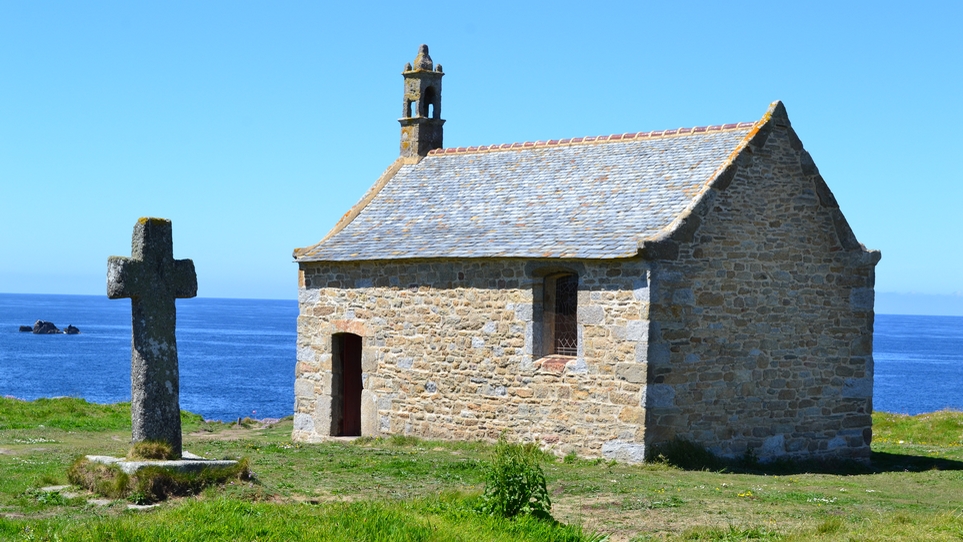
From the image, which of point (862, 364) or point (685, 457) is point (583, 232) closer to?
point (685, 457)

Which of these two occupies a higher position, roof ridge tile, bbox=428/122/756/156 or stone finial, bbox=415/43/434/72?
stone finial, bbox=415/43/434/72

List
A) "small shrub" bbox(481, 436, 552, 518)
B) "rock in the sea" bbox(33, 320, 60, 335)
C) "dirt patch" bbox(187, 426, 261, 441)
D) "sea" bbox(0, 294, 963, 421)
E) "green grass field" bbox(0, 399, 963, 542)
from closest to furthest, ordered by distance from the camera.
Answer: "green grass field" bbox(0, 399, 963, 542)
"small shrub" bbox(481, 436, 552, 518)
"dirt patch" bbox(187, 426, 261, 441)
"sea" bbox(0, 294, 963, 421)
"rock in the sea" bbox(33, 320, 60, 335)

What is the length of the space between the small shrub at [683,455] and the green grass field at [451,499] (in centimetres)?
31

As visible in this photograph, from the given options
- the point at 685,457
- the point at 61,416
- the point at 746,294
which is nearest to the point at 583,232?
the point at 746,294

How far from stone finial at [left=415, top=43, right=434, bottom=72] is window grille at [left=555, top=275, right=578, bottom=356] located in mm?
7751

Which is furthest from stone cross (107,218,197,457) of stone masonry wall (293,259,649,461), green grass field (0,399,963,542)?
stone masonry wall (293,259,649,461)

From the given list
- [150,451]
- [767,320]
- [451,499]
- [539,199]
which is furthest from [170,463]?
[767,320]

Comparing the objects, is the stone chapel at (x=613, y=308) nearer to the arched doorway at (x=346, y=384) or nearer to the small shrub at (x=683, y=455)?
the arched doorway at (x=346, y=384)

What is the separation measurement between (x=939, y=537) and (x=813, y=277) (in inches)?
355

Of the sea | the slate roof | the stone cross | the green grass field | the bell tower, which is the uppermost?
the bell tower

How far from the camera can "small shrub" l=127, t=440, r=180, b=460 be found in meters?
12.3

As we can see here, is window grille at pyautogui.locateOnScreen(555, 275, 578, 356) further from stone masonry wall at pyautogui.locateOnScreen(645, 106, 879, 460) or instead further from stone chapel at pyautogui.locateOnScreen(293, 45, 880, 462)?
stone masonry wall at pyautogui.locateOnScreen(645, 106, 879, 460)

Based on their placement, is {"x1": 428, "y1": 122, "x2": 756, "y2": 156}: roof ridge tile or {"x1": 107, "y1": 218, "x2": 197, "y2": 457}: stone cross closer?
{"x1": 107, "y1": 218, "x2": 197, "y2": 457}: stone cross

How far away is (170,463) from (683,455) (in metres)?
8.39
